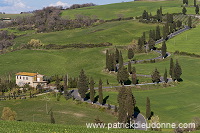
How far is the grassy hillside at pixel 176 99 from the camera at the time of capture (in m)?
82.7

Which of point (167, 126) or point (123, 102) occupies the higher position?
point (123, 102)

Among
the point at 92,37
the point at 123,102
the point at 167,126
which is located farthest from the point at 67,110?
the point at 92,37

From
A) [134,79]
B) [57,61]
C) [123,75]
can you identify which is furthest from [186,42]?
[123,75]

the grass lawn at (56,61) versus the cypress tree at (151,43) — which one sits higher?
the cypress tree at (151,43)

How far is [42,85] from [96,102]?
29.5m

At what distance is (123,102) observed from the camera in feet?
251

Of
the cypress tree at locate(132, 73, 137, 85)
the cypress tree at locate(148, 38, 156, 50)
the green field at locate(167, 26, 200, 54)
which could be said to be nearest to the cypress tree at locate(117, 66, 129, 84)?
the cypress tree at locate(132, 73, 137, 85)

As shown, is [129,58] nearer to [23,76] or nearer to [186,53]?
[186,53]

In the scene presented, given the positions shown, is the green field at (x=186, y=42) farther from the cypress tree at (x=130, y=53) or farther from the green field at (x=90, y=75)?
the cypress tree at (x=130, y=53)

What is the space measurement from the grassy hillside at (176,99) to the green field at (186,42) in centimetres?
3389

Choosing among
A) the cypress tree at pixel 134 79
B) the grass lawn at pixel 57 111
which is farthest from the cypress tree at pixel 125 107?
the cypress tree at pixel 134 79

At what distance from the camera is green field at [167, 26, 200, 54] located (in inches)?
6491

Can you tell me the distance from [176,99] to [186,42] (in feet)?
283

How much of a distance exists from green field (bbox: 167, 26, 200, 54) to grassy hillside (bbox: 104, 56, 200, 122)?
111 feet
